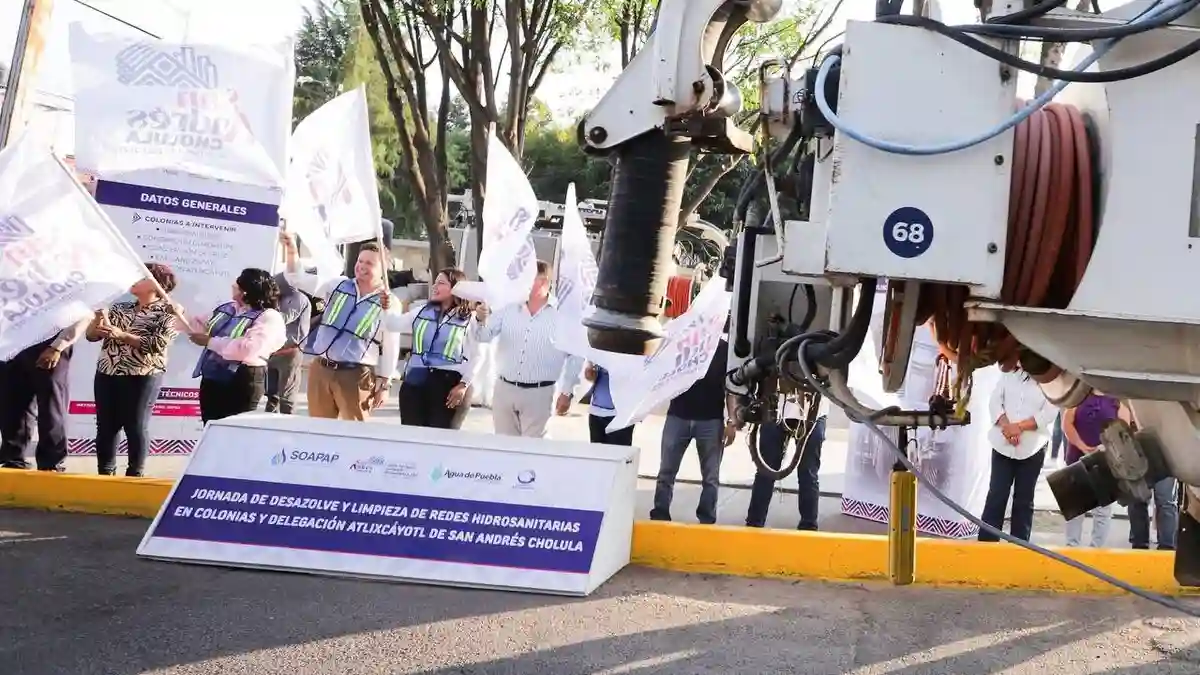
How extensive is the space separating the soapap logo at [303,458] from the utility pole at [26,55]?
15.8 feet

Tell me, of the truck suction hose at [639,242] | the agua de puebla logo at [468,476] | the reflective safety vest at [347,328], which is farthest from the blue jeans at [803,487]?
the truck suction hose at [639,242]

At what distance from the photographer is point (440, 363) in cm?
816

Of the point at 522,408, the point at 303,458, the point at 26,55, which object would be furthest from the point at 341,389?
the point at 26,55

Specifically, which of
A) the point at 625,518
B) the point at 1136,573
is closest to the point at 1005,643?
the point at 1136,573

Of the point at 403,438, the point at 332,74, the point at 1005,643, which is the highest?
the point at 332,74

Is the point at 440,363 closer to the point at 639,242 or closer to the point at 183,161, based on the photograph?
the point at 183,161

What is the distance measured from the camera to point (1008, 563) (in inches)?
252

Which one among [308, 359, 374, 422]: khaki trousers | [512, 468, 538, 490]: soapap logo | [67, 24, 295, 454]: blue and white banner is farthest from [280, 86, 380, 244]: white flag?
[512, 468, 538, 490]: soapap logo

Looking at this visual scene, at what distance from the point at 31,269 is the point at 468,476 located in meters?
3.15

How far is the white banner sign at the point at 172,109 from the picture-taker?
7.73m

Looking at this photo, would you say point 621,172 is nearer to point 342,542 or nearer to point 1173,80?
point 1173,80

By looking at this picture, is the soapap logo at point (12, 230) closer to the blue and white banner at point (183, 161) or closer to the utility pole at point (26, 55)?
the blue and white banner at point (183, 161)

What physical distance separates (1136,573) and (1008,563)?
30.5 inches

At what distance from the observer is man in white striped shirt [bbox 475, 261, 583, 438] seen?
328 inches
